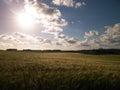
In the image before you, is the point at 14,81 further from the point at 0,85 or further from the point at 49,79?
the point at 49,79

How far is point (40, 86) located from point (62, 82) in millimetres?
1549

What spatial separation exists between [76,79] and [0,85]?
198 inches

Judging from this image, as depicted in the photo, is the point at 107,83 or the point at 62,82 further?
the point at 107,83

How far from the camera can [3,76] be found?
41.2ft

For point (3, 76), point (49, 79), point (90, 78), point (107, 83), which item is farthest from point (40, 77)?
point (107, 83)

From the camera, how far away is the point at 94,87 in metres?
12.6

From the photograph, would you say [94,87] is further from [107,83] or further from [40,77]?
[40,77]

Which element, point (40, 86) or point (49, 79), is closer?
point (40, 86)

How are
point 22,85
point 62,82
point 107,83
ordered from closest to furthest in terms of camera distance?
point 22,85, point 62,82, point 107,83

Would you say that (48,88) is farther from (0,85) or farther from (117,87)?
(117,87)

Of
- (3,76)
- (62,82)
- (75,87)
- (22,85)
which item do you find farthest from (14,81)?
(75,87)

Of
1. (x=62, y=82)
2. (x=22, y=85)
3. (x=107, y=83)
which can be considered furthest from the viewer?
(x=107, y=83)

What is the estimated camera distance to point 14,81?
1146 centimetres

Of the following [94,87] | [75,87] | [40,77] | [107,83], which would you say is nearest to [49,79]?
[40,77]
